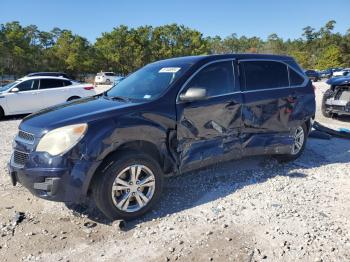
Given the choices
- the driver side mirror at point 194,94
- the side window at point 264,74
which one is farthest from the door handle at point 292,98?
the driver side mirror at point 194,94

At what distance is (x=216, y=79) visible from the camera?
16.1 feet

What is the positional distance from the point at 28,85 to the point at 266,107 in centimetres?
1003

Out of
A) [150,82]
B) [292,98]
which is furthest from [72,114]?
[292,98]

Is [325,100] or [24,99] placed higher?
[325,100]

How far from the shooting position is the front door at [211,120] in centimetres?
445

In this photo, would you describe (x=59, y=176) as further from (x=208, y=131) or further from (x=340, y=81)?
(x=340, y=81)

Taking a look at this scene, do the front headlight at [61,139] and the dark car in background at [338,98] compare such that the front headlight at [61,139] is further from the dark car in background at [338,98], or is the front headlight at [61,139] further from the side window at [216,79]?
the dark car in background at [338,98]

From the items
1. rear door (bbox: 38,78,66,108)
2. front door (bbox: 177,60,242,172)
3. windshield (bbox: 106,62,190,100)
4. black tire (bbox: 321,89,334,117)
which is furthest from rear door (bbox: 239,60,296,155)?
rear door (bbox: 38,78,66,108)

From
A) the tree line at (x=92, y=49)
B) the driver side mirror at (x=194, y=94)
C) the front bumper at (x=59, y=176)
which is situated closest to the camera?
the front bumper at (x=59, y=176)

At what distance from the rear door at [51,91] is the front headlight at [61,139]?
9762 mm

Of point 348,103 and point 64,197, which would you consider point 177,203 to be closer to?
point 64,197

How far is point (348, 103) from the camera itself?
982cm

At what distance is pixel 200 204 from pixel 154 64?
7.42 feet

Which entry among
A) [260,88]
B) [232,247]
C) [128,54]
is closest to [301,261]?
[232,247]
